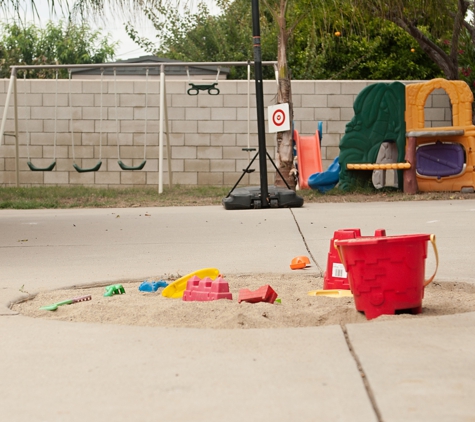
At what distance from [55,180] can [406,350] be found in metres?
13.3

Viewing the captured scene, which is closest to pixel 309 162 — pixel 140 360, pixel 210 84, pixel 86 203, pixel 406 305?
pixel 210 84

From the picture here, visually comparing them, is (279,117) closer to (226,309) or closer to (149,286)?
(149,286)

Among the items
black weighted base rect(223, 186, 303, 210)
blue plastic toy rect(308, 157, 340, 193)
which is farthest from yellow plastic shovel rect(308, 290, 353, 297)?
blue plastic toy rect(308, 157, 340, 193)

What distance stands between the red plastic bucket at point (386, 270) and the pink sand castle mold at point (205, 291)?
2.73 ft

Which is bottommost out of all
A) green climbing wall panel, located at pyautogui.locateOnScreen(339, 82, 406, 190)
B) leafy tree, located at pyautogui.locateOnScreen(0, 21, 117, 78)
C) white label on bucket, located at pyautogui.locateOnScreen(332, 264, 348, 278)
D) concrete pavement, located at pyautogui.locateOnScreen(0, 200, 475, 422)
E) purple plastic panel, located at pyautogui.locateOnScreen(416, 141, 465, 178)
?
concrete pavement, located at pyautogui.locateOnScreen(0, 200, 475, 422)

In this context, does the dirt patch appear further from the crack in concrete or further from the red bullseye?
the red bullseye

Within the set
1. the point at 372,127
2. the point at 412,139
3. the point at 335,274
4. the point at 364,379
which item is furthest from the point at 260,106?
the point at 364,379

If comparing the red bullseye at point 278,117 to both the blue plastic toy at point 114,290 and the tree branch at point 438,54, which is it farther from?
the blue plastic toy at point 114,290

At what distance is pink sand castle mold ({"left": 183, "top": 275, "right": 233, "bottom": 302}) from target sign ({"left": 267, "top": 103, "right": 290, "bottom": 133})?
8.03 meters

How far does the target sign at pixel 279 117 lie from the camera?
12391mm

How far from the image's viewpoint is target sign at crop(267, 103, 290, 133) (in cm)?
1239

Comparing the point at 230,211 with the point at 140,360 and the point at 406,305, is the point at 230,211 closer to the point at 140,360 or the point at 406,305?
the point at 406,305

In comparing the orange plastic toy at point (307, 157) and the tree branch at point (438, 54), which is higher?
the tree branch at point (438, 54)

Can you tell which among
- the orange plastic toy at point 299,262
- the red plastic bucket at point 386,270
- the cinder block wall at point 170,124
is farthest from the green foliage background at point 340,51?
the red plastic bucket at point 386,270
